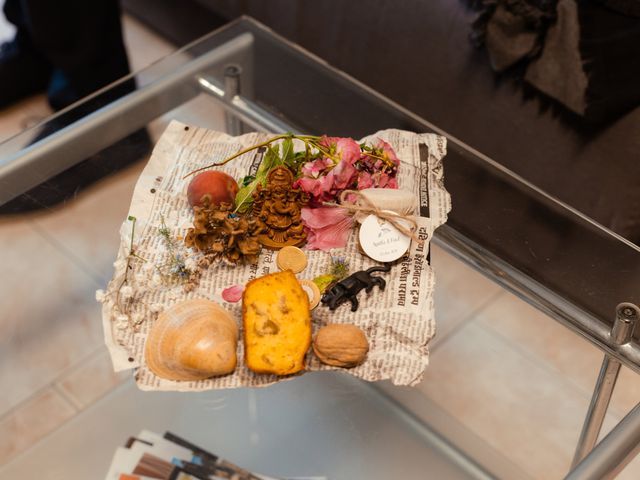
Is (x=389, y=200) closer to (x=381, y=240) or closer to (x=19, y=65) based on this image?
(x=381, y=240)

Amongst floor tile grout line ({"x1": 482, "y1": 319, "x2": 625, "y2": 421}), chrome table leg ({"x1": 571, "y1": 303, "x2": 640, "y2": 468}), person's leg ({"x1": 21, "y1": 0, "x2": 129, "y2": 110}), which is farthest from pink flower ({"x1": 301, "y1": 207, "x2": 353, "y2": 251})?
person's leg ({"x1": 21, "y1": 0, "x2": 129, "y2": 110})

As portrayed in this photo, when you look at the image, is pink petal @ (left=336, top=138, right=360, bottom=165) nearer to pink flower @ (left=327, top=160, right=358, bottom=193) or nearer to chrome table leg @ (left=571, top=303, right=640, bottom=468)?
pink flower @ (left=327, top=160, right=358, bottom=193)

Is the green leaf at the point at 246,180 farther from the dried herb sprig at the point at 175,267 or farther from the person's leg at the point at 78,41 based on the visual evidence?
the person's leg at the point at 78,41

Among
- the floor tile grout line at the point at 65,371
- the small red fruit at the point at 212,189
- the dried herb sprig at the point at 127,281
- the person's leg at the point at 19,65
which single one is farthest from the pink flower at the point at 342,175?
the person's leg at the point at 19,65

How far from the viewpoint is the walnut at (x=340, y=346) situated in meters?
0.78

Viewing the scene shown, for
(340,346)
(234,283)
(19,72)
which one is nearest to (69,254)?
(19,72)

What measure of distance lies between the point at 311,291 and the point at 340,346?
8 cm

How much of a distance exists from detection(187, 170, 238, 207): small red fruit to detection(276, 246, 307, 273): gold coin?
87mm

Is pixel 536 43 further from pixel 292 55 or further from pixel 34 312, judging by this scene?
pixel 34 312

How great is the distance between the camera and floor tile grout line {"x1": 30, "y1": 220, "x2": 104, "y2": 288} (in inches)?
46.9

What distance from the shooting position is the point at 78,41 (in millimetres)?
1742

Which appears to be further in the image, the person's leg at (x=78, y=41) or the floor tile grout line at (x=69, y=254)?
the person's leg at (x=78, y=41)

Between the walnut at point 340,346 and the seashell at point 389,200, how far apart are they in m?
0.14

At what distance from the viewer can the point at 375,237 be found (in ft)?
2.84
